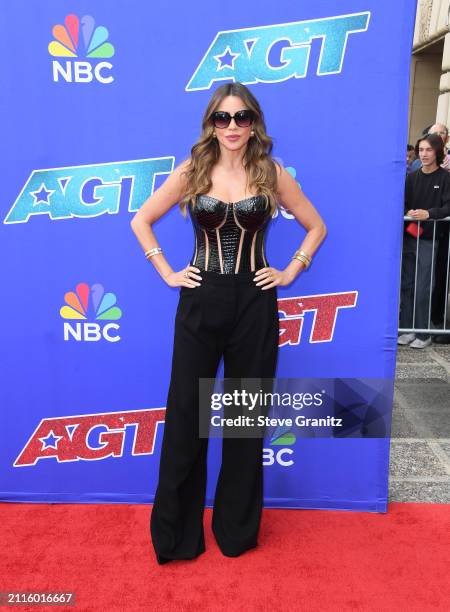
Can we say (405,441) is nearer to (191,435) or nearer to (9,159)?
(191,435)

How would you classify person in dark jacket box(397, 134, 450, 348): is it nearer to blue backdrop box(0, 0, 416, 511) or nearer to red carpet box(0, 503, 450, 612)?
blue backdrop box(0, 0, 416, 511)

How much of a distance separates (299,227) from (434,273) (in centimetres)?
371

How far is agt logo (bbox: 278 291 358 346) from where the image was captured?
304 centimetres

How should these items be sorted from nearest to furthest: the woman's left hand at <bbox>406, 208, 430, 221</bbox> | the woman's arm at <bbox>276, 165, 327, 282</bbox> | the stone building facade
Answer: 1. the woman's arm at <bbox>276, 165, 327, 282</bbox>
2. the woman's left hand at <bbox>406, 208, 430, 221</bbox>
3. the stone building facade

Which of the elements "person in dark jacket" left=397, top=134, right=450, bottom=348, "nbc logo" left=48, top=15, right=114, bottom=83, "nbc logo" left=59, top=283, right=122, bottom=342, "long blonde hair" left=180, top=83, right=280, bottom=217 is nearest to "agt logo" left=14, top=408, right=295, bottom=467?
"nbc logo" left=59, top=283, right=122, bottom=342

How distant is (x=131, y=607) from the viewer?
243 cm

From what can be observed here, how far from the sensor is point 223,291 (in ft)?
8.26

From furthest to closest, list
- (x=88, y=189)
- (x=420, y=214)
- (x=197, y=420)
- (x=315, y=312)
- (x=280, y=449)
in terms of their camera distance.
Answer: (x=420, y=214) → (x=280, y=449) → (x=315, y=312) → (x=88, y=189) → (x=197, y=420)

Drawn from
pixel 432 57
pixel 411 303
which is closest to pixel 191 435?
pixel 411 303

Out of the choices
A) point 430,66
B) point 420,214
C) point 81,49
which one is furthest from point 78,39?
point 430,66

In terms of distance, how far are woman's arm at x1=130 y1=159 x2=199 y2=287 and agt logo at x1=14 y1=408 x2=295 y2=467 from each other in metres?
0.83

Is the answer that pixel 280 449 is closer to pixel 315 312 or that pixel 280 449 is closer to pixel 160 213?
pixel 315 312

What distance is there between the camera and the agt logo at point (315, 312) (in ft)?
9.97

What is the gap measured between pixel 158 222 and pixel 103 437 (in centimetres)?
114
